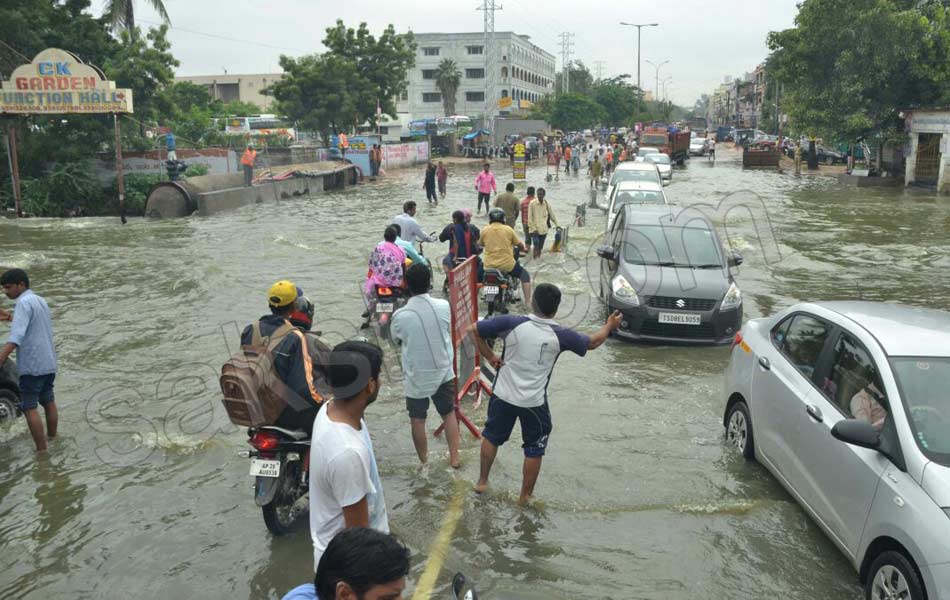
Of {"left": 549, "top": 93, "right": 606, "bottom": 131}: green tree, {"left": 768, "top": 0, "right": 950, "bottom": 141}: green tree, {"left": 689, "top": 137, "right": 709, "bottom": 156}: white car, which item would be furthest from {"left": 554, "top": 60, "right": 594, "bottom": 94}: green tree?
{"left": 768, "top": 0, "right": 950, "bottom": 141}: green tree

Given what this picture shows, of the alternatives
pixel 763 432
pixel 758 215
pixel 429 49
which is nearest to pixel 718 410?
pixel 763 432

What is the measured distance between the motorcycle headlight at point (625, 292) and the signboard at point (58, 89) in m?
17.6

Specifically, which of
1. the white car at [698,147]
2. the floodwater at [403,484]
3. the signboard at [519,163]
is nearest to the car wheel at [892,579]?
the floodwater at [403,484]

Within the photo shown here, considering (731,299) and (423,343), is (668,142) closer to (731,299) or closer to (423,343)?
(731,299)

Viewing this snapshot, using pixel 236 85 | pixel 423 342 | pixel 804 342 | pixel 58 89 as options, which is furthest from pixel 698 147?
pixel 236 85

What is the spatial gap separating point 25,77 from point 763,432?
2279cm

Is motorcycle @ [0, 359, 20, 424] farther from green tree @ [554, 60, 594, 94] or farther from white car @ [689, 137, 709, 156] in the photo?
green tree @ [554, 60, 594, 94]

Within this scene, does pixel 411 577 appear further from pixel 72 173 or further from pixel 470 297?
pixel 72 173

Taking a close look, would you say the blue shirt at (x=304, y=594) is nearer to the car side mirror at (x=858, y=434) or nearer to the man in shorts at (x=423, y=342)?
the car side mirror at (x=858, y=434)

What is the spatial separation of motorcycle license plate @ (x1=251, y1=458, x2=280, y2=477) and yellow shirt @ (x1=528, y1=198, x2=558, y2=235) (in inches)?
407

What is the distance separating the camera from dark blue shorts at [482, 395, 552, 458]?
5.21 metres

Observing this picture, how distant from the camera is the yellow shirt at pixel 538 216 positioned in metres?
14.6

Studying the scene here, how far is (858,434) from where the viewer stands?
4129mm

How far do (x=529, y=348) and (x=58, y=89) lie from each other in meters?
21.5
